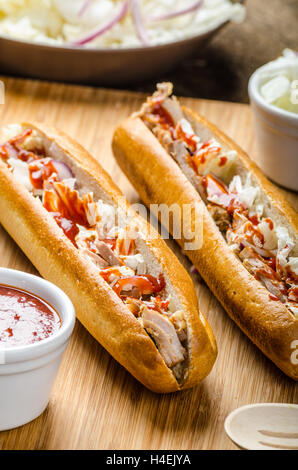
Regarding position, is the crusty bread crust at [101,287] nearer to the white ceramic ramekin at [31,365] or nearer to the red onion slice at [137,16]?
the white ceramic ramekin at [31,365]

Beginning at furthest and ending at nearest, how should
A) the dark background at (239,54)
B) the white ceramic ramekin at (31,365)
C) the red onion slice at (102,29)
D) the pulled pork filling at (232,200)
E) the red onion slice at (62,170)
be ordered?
the dark background at (239,54) → the red onion slice at (102,29) → the red onion slice at (62,170) → the pulled pork filling at (232,200) → the white ceramic ramekin at (31,365)

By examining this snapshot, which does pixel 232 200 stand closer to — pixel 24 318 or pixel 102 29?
pixel 24 318

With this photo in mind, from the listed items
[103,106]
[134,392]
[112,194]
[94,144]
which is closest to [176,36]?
[103,106]

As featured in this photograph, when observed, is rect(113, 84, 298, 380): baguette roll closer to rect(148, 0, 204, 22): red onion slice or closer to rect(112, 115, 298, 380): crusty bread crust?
rect(112, 115, 298, 380): crusty bread crust

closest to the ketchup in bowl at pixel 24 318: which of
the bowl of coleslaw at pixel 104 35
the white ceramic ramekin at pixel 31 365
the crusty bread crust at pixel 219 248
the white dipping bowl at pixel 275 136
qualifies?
the white ceramic ramekin at pixel 31 365

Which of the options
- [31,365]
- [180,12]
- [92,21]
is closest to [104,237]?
[31,365]

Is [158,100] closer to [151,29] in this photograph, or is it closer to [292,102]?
[292,102]
